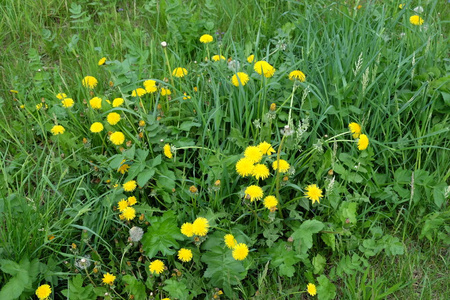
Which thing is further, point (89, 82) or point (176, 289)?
point (89, 82)

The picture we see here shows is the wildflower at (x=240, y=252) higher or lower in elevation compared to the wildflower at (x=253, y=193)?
lower

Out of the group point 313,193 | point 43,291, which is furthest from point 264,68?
point 43,291

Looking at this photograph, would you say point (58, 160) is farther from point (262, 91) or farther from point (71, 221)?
point (262, 91)

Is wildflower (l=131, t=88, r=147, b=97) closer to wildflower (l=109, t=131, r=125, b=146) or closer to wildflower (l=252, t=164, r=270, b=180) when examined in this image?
wildflower (l=109, t=131, r=125, b=146)

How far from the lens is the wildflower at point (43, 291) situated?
158cm

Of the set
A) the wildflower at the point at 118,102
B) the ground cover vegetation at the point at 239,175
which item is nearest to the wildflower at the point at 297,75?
the ground cover vegetation at the point at 239,175

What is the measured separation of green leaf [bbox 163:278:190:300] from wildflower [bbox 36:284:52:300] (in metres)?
0.44

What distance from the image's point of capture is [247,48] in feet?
8.10

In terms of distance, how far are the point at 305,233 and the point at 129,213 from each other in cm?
75

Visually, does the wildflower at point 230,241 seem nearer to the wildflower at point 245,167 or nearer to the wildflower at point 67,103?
the wildflower at point 245,167

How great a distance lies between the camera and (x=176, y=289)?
5.38ft

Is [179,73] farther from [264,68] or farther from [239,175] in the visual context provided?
[239,175]

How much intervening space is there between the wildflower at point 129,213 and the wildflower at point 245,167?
490mm

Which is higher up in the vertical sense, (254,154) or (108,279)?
(254,154)
